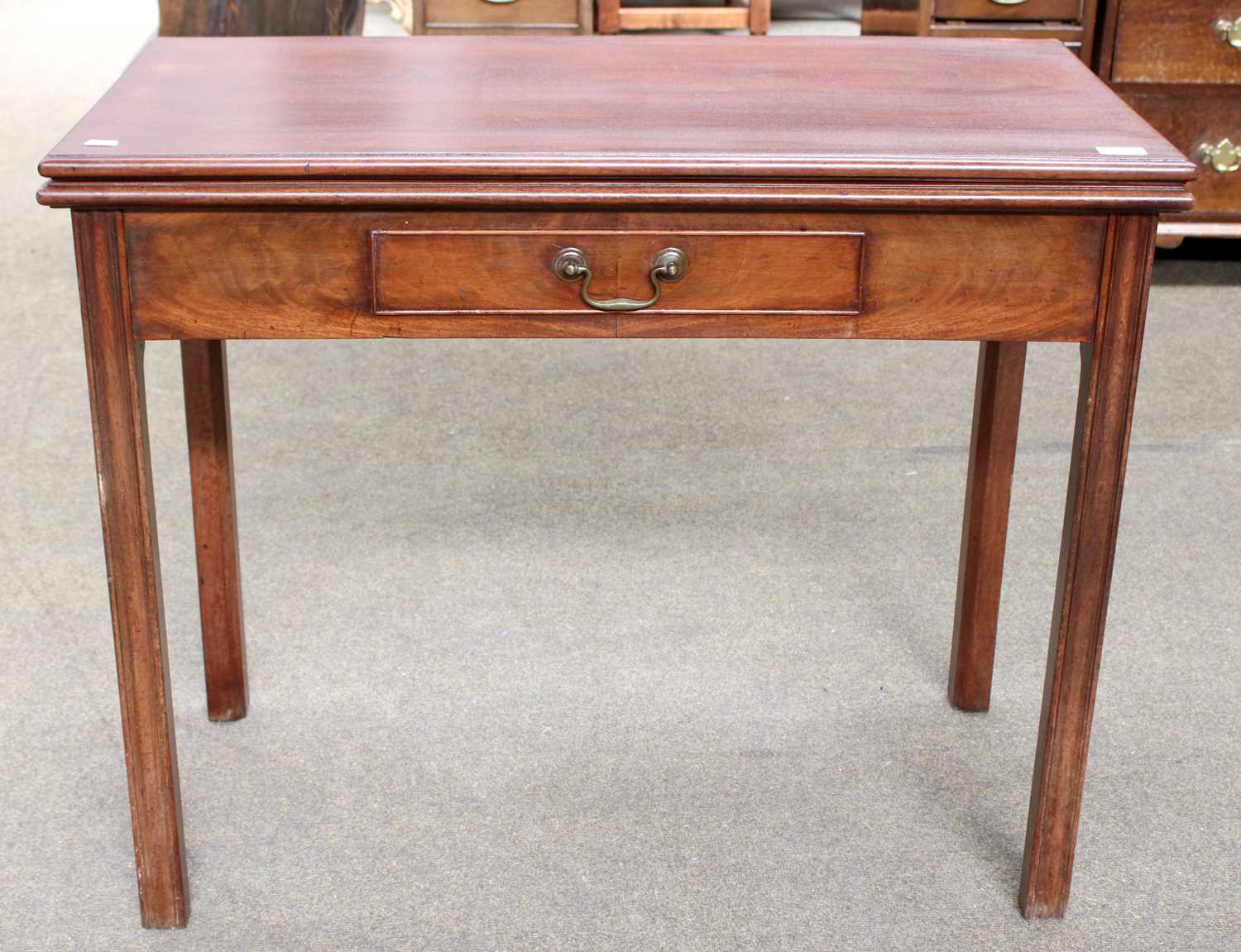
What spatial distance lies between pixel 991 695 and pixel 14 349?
206cm

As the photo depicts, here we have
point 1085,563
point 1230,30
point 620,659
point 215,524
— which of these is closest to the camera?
point 1085,563

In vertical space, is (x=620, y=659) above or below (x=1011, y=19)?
below

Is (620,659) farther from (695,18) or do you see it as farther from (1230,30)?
(695,18)

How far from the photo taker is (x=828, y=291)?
148cm

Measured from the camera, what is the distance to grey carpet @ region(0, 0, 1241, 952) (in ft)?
5.77

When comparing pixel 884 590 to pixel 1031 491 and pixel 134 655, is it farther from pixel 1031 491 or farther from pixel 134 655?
pixel 134 655

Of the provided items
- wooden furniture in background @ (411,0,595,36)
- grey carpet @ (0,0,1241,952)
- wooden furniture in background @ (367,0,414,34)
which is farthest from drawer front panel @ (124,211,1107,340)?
wooden furniture in background @ (367,0,414,34)

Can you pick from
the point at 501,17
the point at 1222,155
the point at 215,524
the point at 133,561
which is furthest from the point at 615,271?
the point at 501,17

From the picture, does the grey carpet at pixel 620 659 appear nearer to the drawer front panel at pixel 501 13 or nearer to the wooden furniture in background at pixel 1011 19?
the wooden furniture in background at pixel 1011 19

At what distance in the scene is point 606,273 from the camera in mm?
1474

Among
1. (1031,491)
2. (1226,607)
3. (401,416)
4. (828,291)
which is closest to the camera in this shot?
(828,291)

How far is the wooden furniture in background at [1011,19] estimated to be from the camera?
3.33 m

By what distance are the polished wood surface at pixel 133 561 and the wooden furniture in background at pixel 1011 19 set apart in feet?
7.63

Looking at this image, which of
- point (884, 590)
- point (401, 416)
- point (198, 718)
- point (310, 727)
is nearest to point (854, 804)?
point (884, 590)
